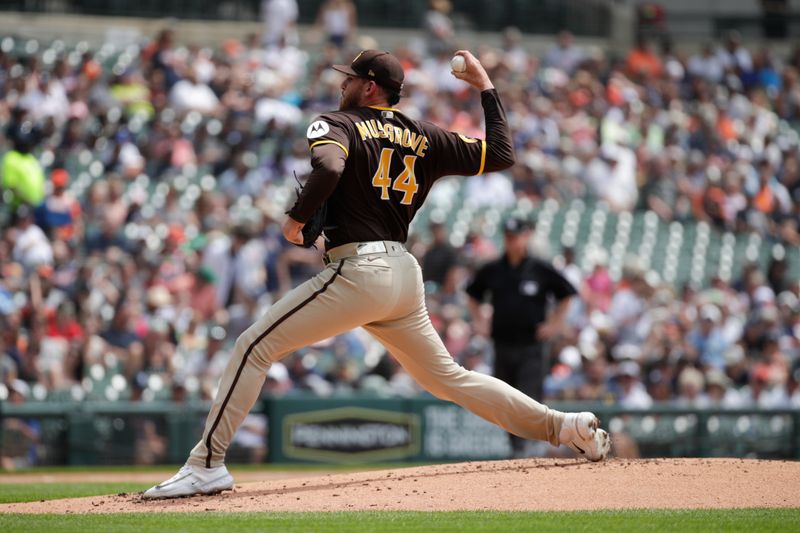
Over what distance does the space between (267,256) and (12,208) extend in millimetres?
2910

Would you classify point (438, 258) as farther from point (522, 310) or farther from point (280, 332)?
point (280, 332)

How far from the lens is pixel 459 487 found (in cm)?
647

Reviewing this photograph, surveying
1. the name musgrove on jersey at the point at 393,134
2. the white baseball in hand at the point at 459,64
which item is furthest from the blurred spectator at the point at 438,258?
the name musgrove on jersey at the point at 393,134

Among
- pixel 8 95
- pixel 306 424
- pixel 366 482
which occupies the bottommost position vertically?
pixel 306 424

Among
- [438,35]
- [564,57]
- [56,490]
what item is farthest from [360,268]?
[564,57]

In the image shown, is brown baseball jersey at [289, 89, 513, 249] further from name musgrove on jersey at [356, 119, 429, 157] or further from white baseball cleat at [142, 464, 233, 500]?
white baseball cleat at [142, 464, 233, 500]

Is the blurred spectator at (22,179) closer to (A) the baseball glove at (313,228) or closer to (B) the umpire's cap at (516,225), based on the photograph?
(B) the umpire's cap at (516,225)

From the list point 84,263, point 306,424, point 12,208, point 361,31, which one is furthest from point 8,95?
point 361,31

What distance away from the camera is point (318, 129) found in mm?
5914

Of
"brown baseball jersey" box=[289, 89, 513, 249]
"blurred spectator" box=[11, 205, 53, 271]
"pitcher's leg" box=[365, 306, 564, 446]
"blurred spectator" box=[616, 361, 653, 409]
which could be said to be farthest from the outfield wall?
"brown baseball jersey" box=[289, 89, 513, 249]

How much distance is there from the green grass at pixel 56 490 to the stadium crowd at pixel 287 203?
3.03 meters

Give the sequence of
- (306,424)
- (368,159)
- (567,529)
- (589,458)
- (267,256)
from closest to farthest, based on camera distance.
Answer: (567,529) → (368,159) → (589,458) → (306,424) → (267,256)

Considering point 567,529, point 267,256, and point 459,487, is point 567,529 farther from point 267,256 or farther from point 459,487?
point 267,256

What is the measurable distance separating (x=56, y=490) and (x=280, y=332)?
113 inches
